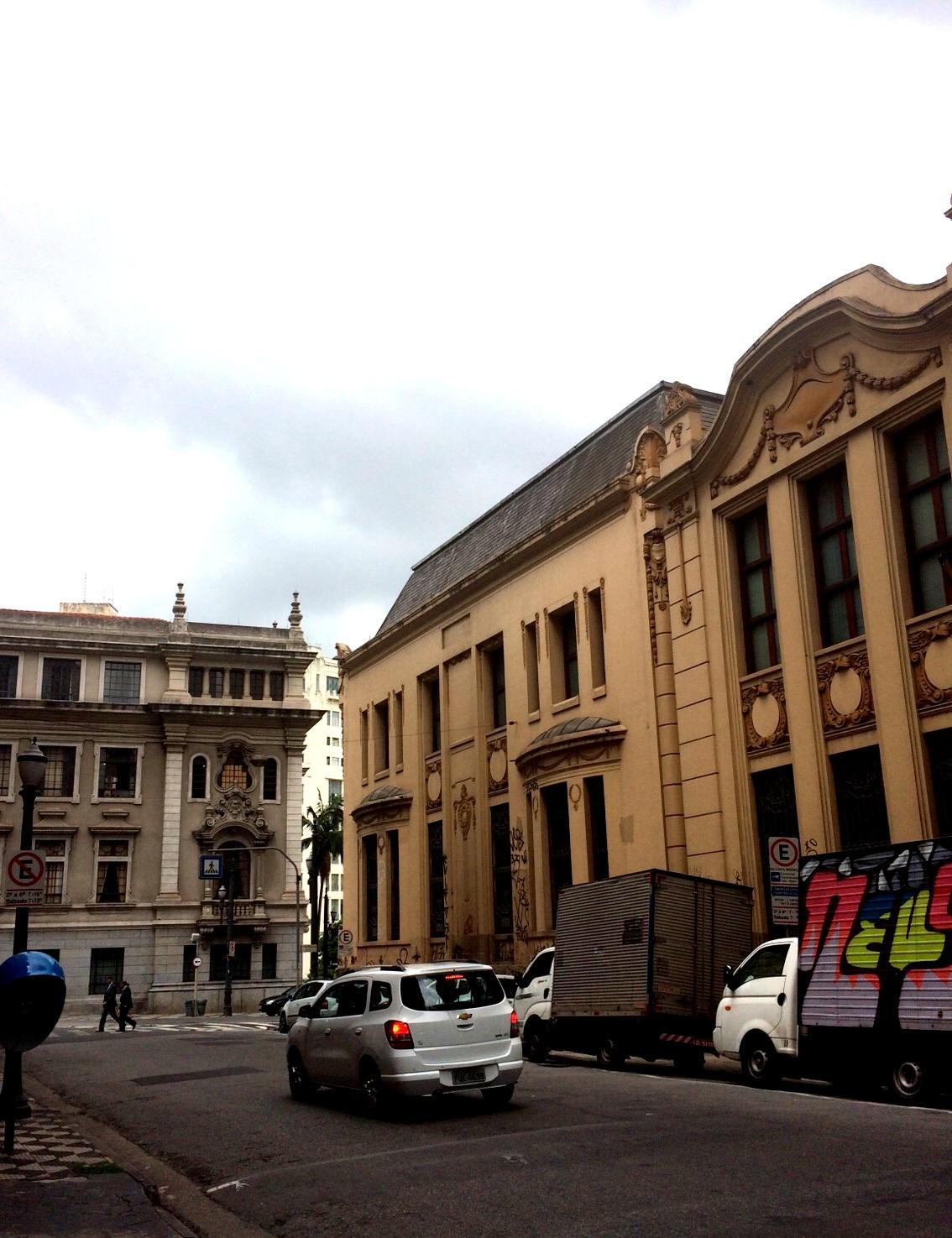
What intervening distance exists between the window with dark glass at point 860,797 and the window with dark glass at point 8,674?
45078 millimetres

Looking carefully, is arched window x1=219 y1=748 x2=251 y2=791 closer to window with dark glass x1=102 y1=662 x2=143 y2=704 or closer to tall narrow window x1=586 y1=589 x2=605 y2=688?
window with dark glass x1=102 y1=662 x2=143 y2=704

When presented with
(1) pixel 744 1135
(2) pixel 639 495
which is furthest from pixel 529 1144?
(2) pixel 639 495

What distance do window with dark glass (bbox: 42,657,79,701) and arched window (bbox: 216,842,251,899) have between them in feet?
33.2

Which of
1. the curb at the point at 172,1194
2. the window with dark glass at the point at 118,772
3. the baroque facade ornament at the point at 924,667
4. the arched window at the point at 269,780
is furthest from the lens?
the arched window at the point at 269,780

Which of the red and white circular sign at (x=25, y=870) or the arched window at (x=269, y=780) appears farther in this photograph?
the arched window at (x=269, y=780)

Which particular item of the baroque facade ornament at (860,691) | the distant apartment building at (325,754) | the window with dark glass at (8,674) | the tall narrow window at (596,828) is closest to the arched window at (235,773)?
the window with dark glass at (8,674)

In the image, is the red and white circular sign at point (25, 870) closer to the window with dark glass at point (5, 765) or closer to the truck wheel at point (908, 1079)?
the truck wheel at point (908, 1079)

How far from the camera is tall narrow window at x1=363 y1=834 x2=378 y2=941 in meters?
Result: 37.8

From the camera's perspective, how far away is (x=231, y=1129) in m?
12.4

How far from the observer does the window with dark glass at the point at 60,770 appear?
55.3 m

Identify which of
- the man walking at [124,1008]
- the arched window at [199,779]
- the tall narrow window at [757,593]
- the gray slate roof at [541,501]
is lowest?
the man walking at [124,1008]

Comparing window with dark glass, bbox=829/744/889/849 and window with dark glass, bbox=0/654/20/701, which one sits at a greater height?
window with dark glass, bbox=0/654/20/701

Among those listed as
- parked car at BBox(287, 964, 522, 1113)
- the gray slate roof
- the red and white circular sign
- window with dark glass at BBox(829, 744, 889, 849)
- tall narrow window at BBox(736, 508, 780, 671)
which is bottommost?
parked car at BBox(287, 964, 522, 1113)

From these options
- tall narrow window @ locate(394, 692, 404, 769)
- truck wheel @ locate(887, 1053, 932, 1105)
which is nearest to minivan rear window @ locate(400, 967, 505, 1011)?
truck wheel @ locate(887, 1053, 932, 1105)
